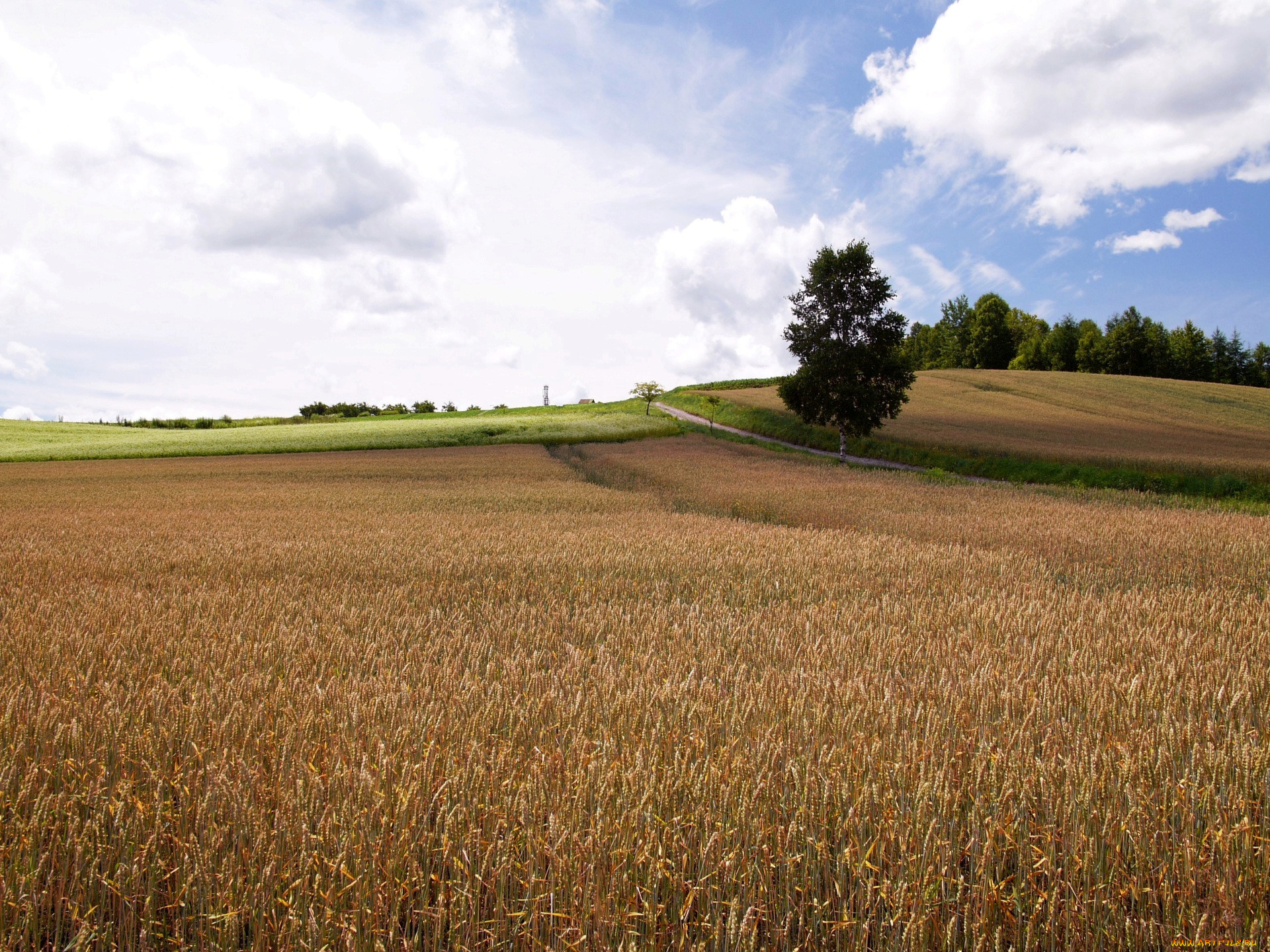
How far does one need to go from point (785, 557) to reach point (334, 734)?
6279 mm

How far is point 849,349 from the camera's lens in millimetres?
37469

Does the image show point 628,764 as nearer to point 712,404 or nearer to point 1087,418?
point 1087,418

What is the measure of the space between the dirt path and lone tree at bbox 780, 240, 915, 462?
5.59 ft

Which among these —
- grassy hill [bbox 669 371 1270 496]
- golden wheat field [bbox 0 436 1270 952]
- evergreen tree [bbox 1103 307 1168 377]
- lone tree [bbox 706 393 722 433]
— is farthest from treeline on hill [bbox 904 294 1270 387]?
golden wheat field [bbox 0 436 1270 952]

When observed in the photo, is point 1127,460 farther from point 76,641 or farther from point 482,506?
point 76,641

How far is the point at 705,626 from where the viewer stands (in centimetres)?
528

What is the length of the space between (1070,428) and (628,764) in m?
50.8

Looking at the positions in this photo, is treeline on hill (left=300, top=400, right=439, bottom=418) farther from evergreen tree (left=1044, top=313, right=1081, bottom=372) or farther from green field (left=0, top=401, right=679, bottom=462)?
evergreen tree (left=1044, top=313, right=1081, bottom=372)

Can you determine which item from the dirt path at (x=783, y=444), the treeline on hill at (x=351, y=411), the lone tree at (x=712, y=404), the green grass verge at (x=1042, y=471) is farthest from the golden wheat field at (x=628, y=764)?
the treeline on hill at (x=351, y=411)

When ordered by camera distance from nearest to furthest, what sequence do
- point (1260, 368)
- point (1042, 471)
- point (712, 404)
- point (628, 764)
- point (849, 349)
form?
point (628, 764), point (1042, 471), point (849, 349), point (712, 404), point (1260, 368)

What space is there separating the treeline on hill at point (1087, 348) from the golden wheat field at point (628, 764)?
94.5m

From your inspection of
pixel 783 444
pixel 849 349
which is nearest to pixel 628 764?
pixel 849 349

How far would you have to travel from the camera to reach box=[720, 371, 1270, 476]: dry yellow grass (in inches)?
1282

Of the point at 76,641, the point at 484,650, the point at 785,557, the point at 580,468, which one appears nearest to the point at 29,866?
the point at 484,650
